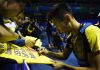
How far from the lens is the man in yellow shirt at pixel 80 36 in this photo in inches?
101

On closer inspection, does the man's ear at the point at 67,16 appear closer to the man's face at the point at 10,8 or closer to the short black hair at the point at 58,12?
the short black hair at the point at 58,12

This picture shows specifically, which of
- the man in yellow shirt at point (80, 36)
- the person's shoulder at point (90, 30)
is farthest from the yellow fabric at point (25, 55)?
the person's shoulder at point (90, 30)

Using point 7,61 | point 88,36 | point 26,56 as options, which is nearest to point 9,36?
point 7,61

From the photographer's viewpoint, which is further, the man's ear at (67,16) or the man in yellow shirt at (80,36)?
the man's ear at (67,16)

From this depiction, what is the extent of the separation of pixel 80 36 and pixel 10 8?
37.7 inches

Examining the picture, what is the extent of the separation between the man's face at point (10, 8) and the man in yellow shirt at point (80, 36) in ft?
2.74

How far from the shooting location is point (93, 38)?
2572mm

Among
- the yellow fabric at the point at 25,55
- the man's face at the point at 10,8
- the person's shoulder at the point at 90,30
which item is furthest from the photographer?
the yellow fabric at the point at 25,55

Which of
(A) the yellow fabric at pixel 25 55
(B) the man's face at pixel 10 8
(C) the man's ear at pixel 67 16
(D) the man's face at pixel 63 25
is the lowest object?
(A) the yellow fabric at pixel 25 55

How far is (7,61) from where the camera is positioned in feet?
8.51

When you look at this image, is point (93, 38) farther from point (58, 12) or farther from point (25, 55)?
point (25, 55)

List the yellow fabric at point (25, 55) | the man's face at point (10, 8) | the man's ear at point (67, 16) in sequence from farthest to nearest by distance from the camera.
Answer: the yellow fabric at point (25, 55)
the man's ear at point (67, 16)
the man's face at point (10, 8)

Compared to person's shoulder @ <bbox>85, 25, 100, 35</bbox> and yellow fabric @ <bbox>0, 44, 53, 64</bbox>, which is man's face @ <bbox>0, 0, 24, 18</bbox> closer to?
person's shoulder @ <bbox>85, 25, 100, 35</bbox>

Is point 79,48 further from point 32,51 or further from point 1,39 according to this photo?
point 1,39
